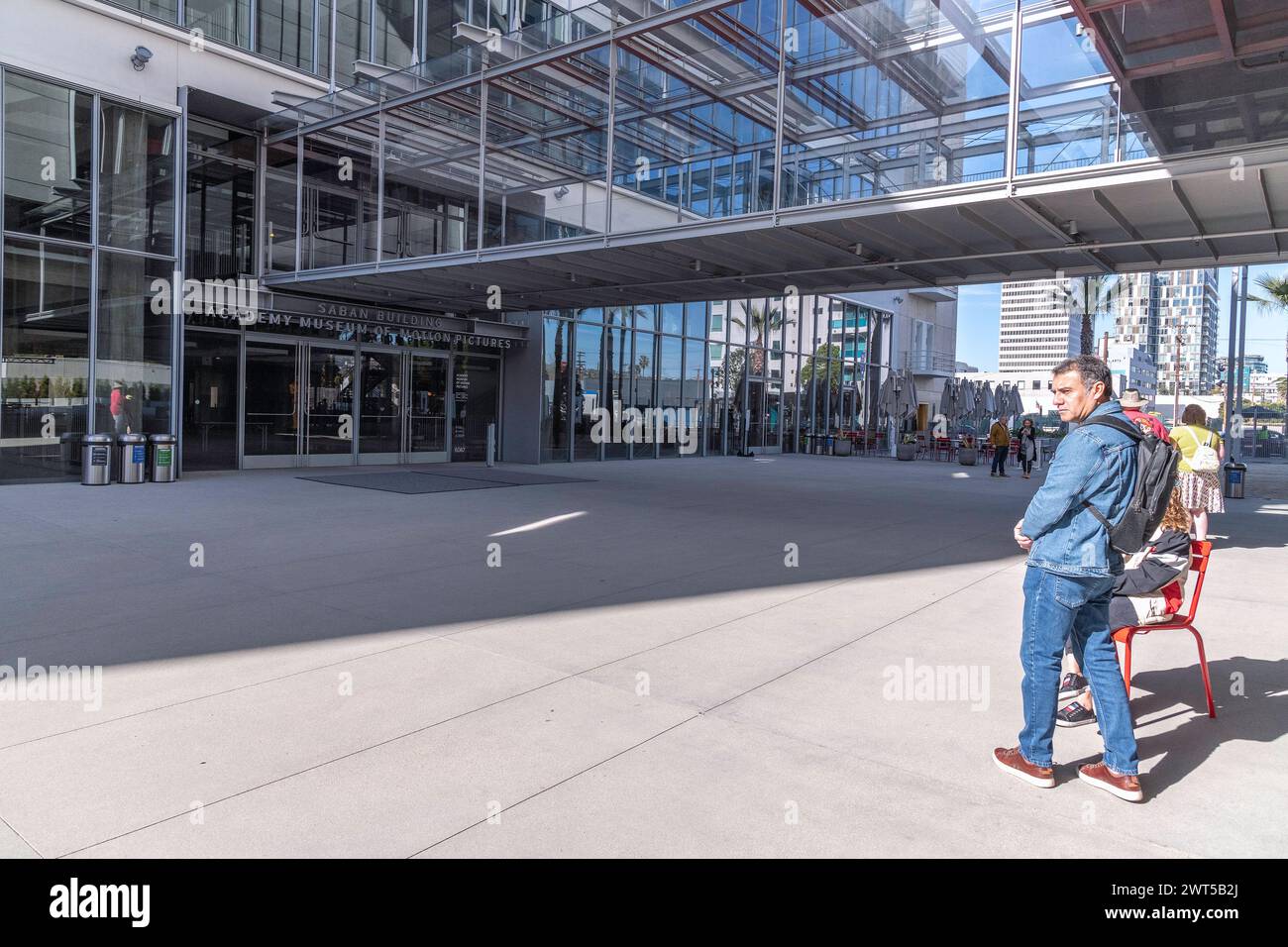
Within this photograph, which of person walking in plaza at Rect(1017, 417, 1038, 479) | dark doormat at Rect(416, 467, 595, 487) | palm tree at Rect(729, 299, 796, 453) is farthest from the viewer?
palm tree at Rect(729, 299, 796, 453)

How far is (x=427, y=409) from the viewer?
21234 millimetres

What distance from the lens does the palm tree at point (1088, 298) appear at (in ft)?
91.2

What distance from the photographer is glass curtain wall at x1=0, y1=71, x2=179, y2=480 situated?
1393cm

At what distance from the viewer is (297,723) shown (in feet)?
14.0

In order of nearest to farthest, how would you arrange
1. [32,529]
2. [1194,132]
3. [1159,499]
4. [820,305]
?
[1159,499] → [1194,132] → [32,529] → [820,305]

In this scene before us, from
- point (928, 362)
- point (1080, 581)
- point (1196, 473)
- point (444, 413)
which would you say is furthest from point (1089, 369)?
point (928, 362)

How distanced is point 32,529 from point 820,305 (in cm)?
2943

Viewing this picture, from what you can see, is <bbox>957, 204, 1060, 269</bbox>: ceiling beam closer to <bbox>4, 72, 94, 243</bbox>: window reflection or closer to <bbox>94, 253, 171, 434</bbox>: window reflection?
<bbox>94, 253, 171, 434</bbox>: window reflection

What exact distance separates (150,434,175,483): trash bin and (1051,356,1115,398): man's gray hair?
15.1m

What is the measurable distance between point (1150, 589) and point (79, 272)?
16339mm

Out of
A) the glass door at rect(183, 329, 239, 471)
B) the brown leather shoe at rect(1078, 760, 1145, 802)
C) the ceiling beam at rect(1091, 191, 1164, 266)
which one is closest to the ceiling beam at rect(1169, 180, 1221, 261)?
the ceiling beam at rect(1091, 191, 1164, 266)
